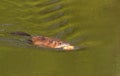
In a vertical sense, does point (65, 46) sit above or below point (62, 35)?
below

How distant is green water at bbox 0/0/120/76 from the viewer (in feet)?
18.1

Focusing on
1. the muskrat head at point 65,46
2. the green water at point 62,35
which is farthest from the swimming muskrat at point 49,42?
the green water at point 62,35

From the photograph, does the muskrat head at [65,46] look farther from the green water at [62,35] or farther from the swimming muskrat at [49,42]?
the green water at [62,35]

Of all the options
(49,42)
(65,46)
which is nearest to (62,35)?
(49,42)

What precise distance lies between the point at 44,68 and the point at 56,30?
202cm

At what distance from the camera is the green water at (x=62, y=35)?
5.51 meters

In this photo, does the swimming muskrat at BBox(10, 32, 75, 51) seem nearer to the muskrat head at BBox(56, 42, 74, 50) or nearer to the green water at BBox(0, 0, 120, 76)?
the muskrat head at BBox(56, 42, 74, 50)

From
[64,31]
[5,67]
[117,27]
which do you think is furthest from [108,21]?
[5,67]

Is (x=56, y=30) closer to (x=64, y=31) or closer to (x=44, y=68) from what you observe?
(x=64, y=31)

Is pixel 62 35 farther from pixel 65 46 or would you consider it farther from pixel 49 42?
pixel 65 46

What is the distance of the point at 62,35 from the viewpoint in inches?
284

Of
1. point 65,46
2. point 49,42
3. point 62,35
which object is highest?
point 62,35

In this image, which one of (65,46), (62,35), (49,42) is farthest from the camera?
(62,35)

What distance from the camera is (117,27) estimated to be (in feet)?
25.2
